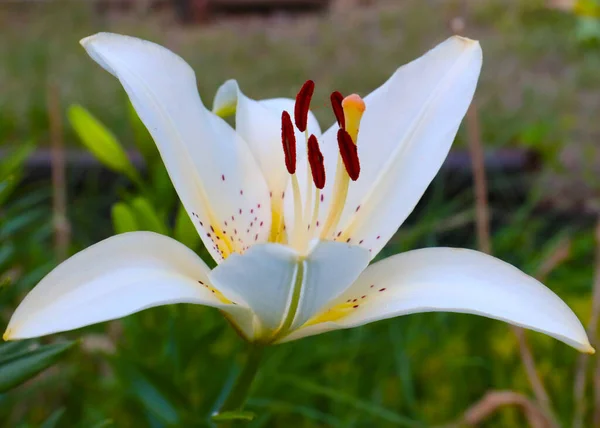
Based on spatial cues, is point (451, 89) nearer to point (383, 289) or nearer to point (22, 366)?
point (383, 289)

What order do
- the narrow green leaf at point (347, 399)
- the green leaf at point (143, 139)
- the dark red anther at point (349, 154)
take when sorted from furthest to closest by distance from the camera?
the narrow green leaf at point (347, 399), the green leaf at point (143, 139), the dark red anther at point (349, 154)

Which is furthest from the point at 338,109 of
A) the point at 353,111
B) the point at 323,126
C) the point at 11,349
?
the point at 323,126

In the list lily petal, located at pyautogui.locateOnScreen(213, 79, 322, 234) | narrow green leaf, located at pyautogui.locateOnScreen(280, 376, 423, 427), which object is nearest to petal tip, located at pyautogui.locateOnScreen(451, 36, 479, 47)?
lily petal, located at pyautogui.locateOnScreen(213, 79, 322, 234)

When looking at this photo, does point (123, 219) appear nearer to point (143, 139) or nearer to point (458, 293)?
point (143, 139)

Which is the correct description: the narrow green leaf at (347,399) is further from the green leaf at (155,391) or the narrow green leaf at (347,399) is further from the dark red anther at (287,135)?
the dark red anther at (287,135)

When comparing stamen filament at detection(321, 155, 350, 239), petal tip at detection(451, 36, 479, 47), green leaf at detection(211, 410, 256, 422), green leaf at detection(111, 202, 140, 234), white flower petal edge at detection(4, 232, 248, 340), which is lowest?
green leaf at detection(211, 410, 256, 422)

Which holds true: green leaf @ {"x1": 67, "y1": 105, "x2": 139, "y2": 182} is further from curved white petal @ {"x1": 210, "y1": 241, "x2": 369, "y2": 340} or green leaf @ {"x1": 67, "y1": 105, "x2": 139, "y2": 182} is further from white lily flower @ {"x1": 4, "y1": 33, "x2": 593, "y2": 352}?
curved white petal @ {"x1": 210, "y1": 241, "x2": 369, "y2": 340}

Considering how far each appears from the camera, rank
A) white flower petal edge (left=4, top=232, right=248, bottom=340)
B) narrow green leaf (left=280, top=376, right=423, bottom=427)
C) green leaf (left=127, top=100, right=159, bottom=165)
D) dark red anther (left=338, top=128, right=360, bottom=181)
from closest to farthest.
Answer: white flower petal edge (left=4, top=232, right=248, bottom=340)
dark red anther (left=338, top=128, right=360, bottom=181)
green leaf (left=127, top=100, right=159, bottom=165)
narrow green leaf (left=280, top=376, right=423, bottom=427)

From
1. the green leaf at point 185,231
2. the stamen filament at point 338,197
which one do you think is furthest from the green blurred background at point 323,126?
the stamen filament at point 338,197
